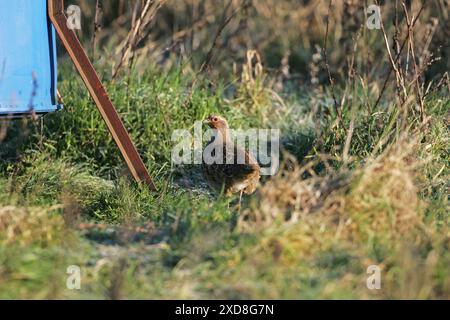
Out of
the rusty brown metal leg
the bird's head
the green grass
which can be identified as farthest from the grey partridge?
the rusty brown metal leg

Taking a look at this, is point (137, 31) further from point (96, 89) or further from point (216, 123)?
point (96, 89)

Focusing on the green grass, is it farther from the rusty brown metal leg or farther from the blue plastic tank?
the blue plastic tank

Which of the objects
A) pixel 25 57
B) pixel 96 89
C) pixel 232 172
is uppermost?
pixel 25 57

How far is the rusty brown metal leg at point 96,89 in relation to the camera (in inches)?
208

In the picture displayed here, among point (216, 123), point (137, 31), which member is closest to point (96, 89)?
point (216, 123)

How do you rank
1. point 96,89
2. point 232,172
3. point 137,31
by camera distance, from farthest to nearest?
point 137,31 < point 232,172 < point 96,89

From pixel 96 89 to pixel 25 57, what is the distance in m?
0.56

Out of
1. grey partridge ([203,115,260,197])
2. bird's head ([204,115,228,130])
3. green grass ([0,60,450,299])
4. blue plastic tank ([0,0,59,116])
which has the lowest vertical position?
green grass ([0,60,450,299])

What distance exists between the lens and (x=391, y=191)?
4.53m

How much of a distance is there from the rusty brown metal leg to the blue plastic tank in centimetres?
7

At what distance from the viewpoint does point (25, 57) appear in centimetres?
509

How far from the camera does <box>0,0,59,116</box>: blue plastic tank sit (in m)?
4.96

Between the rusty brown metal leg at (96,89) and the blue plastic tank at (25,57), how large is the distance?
66 millimetres

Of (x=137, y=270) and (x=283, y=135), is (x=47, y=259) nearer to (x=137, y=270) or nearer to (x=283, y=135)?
(x=137, y=270)
